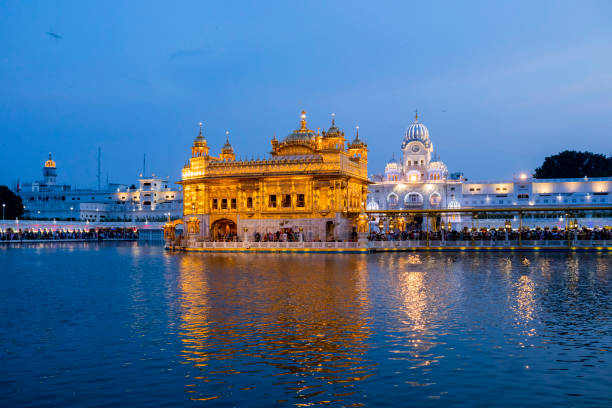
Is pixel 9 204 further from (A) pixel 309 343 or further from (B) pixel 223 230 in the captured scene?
(A) pixel 309 343

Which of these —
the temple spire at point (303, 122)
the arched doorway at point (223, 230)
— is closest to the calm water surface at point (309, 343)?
the arched doorway at point (223, 230)

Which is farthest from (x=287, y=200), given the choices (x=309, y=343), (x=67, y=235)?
(x=67, y=235)

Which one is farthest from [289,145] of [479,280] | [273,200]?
[479,280]

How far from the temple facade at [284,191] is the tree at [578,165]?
71.5m

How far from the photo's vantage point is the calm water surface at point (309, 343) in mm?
10805

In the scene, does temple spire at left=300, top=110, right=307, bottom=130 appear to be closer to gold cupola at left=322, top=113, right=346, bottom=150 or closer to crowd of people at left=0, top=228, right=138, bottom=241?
gold cupola at left=322, top=113, right=346, bottom=150

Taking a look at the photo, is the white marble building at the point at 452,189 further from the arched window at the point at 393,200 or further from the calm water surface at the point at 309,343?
the calm water surface at the point at 309,343

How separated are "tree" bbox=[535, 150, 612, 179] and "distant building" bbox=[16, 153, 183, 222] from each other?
77090 millimetres

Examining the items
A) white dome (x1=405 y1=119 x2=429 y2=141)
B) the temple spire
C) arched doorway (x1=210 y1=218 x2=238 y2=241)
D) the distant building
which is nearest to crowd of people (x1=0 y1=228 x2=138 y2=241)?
the distant building

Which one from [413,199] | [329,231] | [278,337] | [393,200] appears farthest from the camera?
[393,200]

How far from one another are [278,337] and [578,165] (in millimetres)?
119501

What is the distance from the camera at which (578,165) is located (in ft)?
404

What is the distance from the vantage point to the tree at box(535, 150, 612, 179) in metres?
122

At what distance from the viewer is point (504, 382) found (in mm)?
11336
